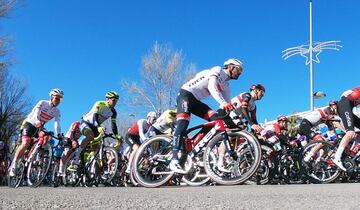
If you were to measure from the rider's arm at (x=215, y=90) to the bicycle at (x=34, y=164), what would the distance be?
15.8 ft

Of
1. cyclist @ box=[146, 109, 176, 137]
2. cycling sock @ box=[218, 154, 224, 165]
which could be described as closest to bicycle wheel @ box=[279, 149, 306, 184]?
cyclist @ box=[146, 109, 176, 137]

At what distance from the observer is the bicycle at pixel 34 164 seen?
9.86 metres

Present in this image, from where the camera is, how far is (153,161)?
23.0ft

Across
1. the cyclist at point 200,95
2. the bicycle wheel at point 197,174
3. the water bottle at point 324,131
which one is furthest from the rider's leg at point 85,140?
the water bottle at point 324,131

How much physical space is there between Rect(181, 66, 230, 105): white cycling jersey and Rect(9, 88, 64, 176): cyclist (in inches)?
177

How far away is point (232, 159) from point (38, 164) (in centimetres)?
525

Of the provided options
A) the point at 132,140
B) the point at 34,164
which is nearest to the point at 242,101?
the point at 132,140

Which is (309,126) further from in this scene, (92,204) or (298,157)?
(92,204)

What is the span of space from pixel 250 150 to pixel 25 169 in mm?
5766

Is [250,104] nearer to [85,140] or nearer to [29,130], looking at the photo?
[85,140]

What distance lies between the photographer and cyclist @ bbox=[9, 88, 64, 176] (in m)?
9.87

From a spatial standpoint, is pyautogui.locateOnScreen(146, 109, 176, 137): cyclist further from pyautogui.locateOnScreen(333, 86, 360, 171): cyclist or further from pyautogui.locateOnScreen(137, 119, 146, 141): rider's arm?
pyautogui.locateOnScreen(333, 86, 360, 171): cyclist

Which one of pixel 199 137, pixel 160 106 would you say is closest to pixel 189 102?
pixel 199 137

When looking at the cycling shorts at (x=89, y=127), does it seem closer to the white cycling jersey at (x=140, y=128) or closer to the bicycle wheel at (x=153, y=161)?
the white cycling jersey at (x=140, y=128)
